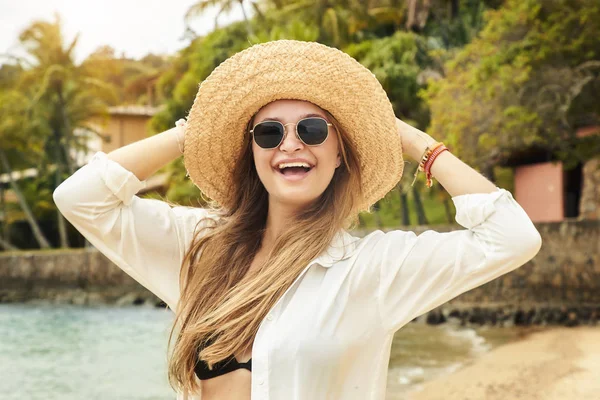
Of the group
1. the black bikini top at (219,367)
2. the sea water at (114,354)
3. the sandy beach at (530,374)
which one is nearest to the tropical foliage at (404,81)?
the black bikini top at (219,367)

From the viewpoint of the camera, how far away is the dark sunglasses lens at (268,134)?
5.97 feet

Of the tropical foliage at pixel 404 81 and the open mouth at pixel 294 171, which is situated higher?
the open mouth at pixel 294 171

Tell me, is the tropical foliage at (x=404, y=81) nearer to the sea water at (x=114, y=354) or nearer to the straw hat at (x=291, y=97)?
the straw hat at (x=291, y=97)

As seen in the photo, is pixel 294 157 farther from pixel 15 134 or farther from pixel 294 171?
pixel 15 134

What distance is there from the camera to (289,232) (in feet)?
6.14

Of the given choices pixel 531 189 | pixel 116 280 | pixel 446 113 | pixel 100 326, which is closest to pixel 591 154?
pixel 446 113

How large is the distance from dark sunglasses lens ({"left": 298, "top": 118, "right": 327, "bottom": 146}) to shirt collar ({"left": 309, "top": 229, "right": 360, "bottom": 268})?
0.75 feet

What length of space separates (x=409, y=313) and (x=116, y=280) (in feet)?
73.4

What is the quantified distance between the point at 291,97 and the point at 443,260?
0.54 meters

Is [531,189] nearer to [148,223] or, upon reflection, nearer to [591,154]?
[591,154]

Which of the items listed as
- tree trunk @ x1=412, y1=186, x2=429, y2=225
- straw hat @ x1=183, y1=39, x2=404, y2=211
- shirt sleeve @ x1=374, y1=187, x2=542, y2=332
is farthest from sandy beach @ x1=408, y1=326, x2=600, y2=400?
tree trunk @ x1=412, y1=186, x2=429, y2=225

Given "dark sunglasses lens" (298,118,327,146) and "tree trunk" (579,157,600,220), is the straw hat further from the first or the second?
"tree trunk" (579,157,600,220)

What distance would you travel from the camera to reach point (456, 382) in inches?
385

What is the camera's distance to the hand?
189 centimetres
